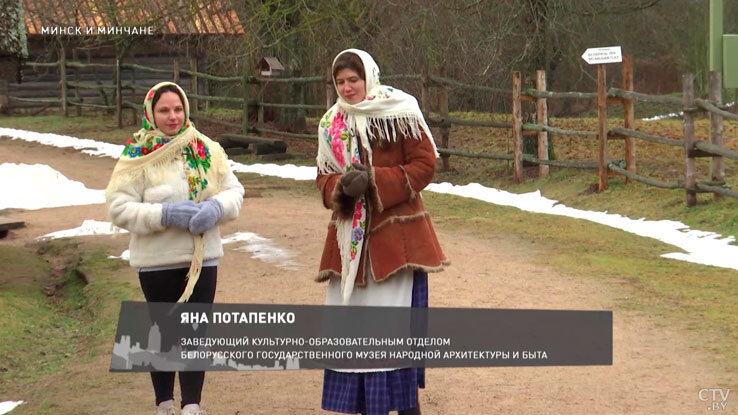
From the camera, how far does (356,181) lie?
4086mm

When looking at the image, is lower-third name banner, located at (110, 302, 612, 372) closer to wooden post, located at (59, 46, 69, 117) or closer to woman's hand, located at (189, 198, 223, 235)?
woman's hand, located at (189, 198, 223, 235)

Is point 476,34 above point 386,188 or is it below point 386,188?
above

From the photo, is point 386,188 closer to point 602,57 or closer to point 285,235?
point 285,235

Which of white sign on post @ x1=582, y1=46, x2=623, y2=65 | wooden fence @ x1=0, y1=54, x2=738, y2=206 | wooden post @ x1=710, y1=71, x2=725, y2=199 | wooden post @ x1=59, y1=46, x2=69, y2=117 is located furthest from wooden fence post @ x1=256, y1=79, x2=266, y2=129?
wooden post @ x1=710, y1=71, x2=725, y2=199

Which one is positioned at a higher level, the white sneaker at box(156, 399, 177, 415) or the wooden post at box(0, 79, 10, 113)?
the wooden post at box(0, 79, 10, 113)

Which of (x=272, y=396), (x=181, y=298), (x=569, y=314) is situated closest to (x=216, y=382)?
(x=272, y=396)

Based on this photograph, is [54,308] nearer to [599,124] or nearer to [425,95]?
[599,124]

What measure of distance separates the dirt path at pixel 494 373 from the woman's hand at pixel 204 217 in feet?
3.19

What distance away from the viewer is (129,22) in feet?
58.4

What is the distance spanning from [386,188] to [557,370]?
1967 mm

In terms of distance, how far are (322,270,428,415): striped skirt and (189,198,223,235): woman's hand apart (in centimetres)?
77

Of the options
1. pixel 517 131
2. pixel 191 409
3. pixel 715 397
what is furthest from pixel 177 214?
pixel 517 131

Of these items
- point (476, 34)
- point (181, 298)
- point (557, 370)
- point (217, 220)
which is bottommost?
point (557, 370)

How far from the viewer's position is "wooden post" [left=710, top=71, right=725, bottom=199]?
10938 mm
